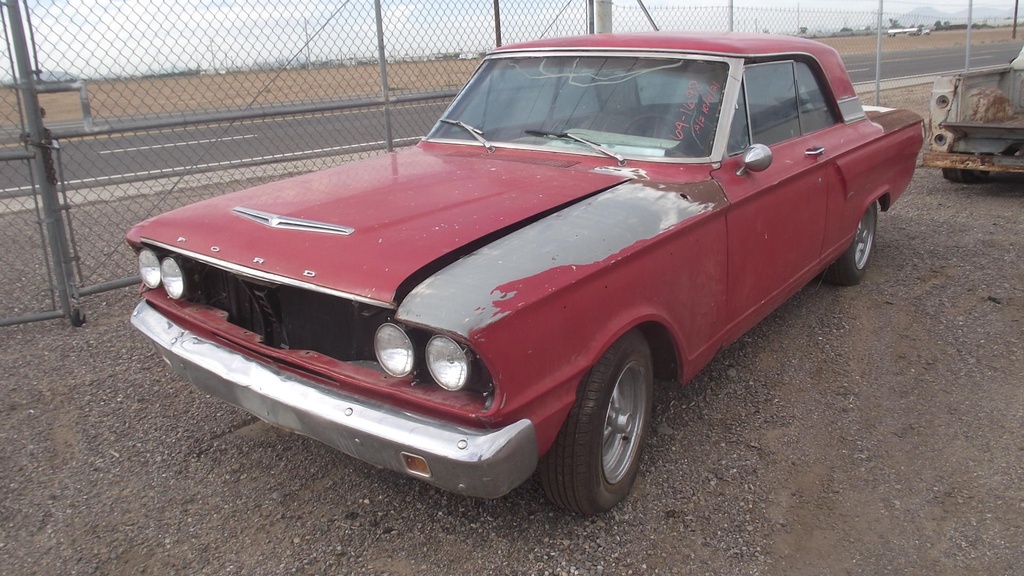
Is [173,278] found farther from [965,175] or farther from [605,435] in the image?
[965,175]

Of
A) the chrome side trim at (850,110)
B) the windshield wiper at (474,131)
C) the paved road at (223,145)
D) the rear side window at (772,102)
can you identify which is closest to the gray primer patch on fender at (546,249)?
the rear side window at (772,102)

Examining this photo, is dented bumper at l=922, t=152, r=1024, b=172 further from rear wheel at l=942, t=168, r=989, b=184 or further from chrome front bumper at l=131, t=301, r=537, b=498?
chrome front bumper at l=131, t=301, r=537, b=498

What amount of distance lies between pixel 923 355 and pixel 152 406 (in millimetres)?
3939

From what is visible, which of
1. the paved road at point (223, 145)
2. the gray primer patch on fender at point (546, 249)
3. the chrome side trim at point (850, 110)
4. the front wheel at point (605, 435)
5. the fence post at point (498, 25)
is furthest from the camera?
the paved road at point (223, 145)

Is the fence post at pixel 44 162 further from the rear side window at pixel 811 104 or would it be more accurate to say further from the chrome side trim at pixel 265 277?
the rear side window at pixel 811 104

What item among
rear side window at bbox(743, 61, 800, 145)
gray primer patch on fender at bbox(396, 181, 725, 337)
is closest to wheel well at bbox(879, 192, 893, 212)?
rear side window at bbox(743, 61, 800, 145)

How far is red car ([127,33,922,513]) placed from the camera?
2.26m

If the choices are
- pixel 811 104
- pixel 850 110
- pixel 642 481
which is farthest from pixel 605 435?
pixel 850 110

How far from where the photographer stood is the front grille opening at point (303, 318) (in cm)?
253

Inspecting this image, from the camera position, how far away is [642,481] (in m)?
3.06

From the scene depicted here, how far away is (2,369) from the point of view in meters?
4.15

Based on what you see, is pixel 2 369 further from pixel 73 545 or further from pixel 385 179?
pixel 385 179

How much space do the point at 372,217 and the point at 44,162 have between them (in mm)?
2851

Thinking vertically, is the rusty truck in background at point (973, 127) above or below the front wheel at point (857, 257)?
above
